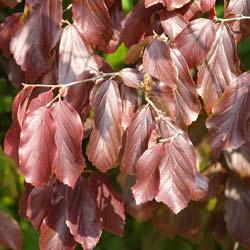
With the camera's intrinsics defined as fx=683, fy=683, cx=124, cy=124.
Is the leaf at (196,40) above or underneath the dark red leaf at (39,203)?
above

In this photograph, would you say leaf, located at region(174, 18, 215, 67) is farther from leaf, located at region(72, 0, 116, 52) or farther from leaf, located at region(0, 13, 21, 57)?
leaf, located at region(0, 13, 21, 57)

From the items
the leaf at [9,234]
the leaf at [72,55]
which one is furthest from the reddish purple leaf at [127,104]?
the leaf at [9,234]

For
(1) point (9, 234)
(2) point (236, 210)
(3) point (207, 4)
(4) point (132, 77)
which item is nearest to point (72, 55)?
(4) point (132, 77)

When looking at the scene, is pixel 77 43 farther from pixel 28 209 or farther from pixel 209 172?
pixel 209 172

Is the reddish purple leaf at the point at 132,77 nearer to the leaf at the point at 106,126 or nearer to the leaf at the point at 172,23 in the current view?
the leaf at the point at 106,126

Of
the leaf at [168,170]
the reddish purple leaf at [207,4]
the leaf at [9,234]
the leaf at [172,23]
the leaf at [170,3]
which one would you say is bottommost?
the leaf at [9,234]

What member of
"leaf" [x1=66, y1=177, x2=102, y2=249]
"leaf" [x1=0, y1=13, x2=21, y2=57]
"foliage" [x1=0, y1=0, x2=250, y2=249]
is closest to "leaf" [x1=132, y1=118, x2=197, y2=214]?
"foliage" [x1=0, y1=0, x2=250, y2=249]
